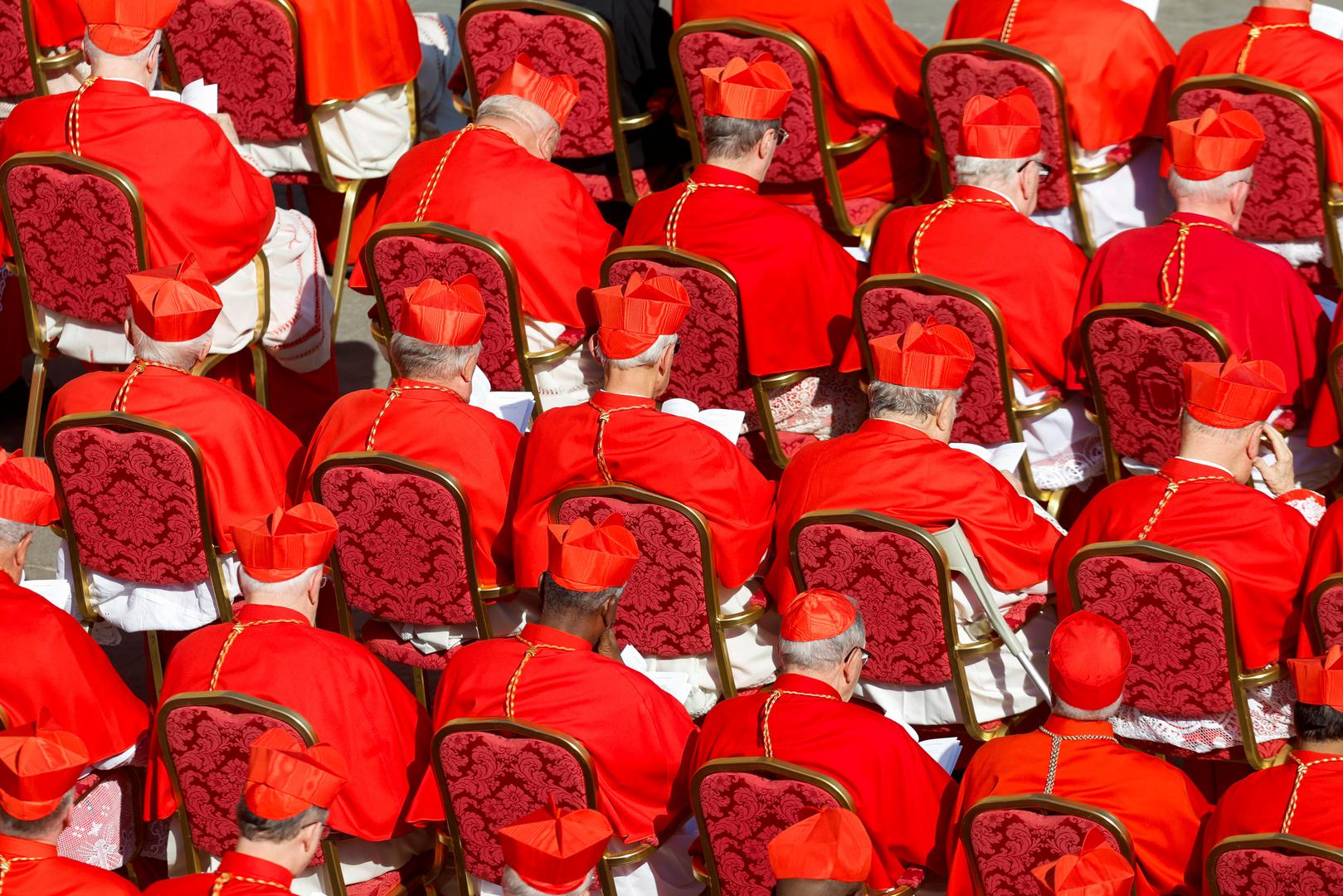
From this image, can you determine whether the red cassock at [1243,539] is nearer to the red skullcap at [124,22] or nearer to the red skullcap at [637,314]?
the red skullcap at [637,314]

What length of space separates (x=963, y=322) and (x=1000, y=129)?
689 mm

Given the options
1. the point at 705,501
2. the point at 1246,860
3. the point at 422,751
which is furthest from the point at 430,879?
the point at 1246,860

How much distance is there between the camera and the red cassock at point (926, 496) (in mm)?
5137

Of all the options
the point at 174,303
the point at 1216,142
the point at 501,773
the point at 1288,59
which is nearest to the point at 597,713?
the point at 501,773

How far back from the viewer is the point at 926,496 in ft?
16.8

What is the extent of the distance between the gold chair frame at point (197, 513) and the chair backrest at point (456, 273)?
769 mm

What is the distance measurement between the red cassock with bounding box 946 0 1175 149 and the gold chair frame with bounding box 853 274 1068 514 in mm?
983

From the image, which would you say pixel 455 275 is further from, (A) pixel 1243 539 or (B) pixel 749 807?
(A) pixel 1243 539

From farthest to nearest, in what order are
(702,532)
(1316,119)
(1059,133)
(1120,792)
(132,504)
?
1. (1059,133)
2. (1316,119)
3. (132,504)
4. (702,532)
5. (1120,792)

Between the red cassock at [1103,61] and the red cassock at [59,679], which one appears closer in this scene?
the red cassock at [59,679]

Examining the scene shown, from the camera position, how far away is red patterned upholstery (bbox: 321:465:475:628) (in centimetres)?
516

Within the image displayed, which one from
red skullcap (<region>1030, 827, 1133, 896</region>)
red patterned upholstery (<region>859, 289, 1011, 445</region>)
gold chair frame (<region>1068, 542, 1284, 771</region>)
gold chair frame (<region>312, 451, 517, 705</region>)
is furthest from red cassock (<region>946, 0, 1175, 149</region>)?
red skullcap (<region>1030, 827, 1133, 896</region>)

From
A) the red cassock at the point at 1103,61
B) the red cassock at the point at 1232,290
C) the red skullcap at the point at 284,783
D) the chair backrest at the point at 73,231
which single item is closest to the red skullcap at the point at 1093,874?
the red skullcap at the point at 284,783

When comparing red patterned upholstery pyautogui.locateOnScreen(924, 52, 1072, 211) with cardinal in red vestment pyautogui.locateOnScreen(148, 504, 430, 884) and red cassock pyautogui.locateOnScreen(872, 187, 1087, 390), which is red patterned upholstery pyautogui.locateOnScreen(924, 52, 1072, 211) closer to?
red cassock pyautogui.locateOnScreen(872, 187, 1087, 390)
